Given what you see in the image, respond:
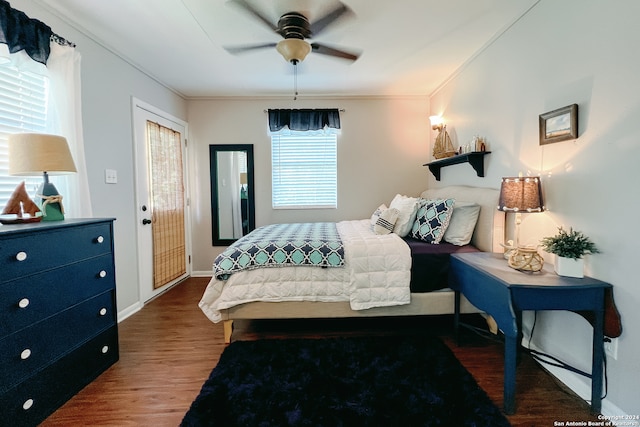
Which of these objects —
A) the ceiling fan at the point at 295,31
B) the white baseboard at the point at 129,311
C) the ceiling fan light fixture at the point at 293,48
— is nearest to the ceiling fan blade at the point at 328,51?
the ceiling fan at the point at 295,31

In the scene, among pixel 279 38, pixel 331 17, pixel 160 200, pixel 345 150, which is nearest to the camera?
pixel 331 17

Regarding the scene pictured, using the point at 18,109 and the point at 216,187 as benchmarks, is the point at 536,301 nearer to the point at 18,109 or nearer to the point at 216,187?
the point at 18,109

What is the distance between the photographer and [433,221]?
2.46 metres

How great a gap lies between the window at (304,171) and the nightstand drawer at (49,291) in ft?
7.95

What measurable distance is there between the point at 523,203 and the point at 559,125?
0.54 meters

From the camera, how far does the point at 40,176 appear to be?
1.94m

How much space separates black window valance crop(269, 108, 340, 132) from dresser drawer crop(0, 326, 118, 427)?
298 centimetres

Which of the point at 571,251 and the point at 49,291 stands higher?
the point at 571,251

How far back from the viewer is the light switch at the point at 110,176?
258 centimetres

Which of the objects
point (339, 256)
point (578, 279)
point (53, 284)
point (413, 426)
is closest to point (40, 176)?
point (53, 284)

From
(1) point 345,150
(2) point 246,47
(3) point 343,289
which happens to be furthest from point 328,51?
(3) point 343,289

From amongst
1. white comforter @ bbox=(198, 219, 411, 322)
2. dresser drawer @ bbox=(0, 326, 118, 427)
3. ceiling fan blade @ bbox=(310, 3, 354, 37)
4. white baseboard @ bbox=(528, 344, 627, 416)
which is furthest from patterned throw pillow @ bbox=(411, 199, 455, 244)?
dresser drawer @ bbox=(0, 326, 118, 427)

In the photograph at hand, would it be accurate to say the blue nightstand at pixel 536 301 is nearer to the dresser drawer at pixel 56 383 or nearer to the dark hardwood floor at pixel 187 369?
the dark hardwood floor at pixel 187 369

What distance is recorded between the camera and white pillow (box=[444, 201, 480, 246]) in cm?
239
